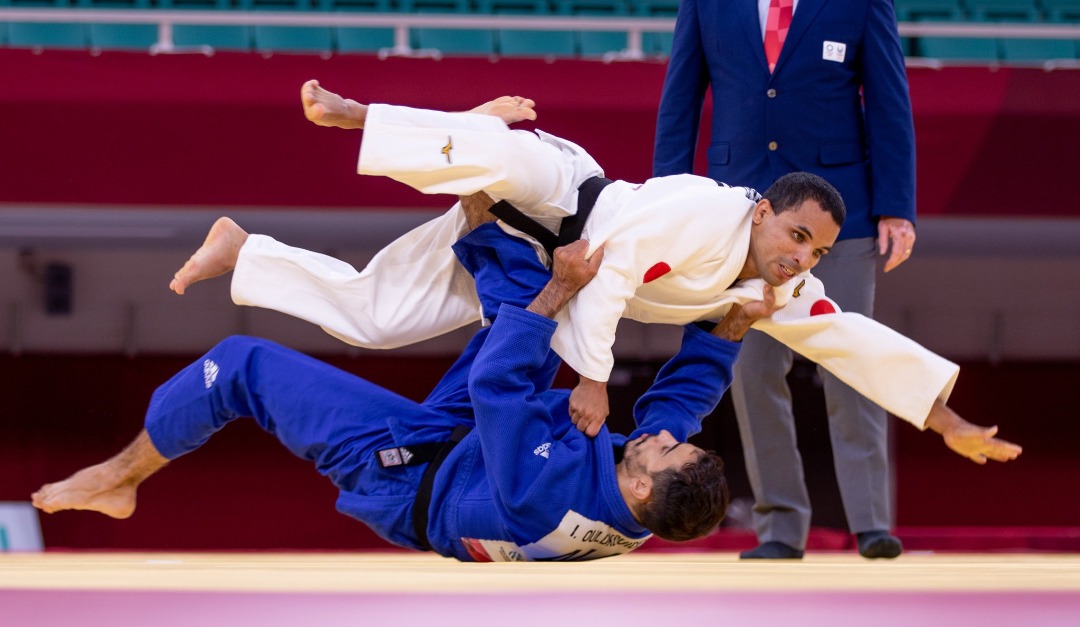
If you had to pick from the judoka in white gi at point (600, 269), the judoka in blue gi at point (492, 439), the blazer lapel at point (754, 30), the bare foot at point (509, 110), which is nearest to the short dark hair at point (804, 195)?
the judoka in white gi at point (600, 269)

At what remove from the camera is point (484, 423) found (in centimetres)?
154

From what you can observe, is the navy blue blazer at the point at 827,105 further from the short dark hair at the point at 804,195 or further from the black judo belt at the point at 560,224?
the black judo belt at the point at 560,224

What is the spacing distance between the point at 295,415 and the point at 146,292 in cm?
328

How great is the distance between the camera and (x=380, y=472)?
5.81 ft

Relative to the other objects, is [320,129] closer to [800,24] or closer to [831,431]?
[800,24]

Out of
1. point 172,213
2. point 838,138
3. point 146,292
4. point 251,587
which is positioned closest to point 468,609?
point 251,587

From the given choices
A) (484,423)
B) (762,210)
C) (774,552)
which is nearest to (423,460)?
(484,423)

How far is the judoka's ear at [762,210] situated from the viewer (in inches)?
72.4

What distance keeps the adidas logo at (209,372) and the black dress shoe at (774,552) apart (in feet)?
3.84

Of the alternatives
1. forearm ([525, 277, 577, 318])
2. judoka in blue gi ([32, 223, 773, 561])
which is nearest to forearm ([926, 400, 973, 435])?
judoka in blue gi ([32, 223, 773, 561])

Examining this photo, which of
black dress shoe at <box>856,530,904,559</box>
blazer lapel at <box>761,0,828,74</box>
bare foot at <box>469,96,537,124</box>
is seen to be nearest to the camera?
bare foot at <box>469,96,537,124</box>

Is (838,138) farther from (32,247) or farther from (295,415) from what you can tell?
(32,247)

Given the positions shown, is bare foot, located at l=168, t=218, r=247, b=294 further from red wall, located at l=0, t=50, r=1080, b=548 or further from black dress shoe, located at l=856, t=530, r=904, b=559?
red wall, located at l=0, t=50, r=1080, b=548

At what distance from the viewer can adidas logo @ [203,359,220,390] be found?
6.07ft
